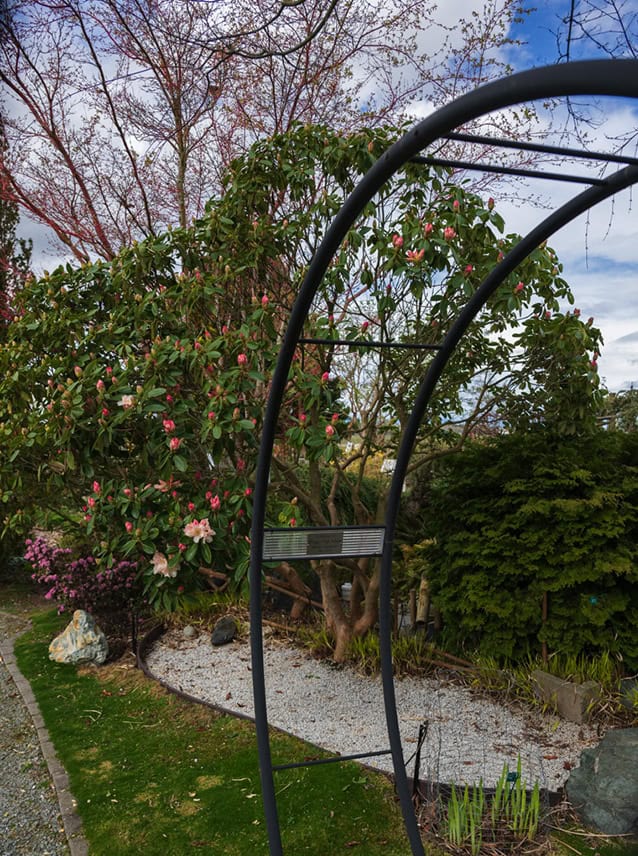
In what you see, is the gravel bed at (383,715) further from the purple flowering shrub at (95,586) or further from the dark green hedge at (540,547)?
the purple flowering shrub at (95,586)

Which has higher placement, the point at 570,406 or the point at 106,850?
the point at 570,406

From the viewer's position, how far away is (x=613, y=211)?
2.46m

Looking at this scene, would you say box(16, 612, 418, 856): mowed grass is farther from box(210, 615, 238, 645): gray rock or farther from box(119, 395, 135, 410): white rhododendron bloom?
box(119, 395, 135, 410): white rhododendron bloom

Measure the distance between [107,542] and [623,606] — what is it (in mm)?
2667

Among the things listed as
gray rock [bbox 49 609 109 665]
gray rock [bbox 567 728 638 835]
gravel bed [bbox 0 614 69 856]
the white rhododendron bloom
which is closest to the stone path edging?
gravel bed [bbox 0 614 69 856]

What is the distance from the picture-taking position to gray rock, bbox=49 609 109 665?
4.69 metres

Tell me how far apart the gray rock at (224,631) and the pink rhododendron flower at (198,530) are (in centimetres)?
166

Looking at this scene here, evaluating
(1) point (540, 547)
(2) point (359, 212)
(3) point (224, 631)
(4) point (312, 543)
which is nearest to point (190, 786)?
(4) point (312, 543)

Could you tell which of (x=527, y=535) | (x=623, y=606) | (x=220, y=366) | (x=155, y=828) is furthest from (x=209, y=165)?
(x=155, y=828)

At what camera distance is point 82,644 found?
15.4ft

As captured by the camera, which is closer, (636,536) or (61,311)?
(636,536)

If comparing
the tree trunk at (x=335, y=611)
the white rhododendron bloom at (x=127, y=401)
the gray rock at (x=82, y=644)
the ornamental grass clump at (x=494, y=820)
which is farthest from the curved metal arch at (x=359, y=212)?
the gray rock at (x=82, y=644)

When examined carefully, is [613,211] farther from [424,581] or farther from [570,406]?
[424,581]

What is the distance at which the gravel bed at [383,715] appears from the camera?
10.5 ft
